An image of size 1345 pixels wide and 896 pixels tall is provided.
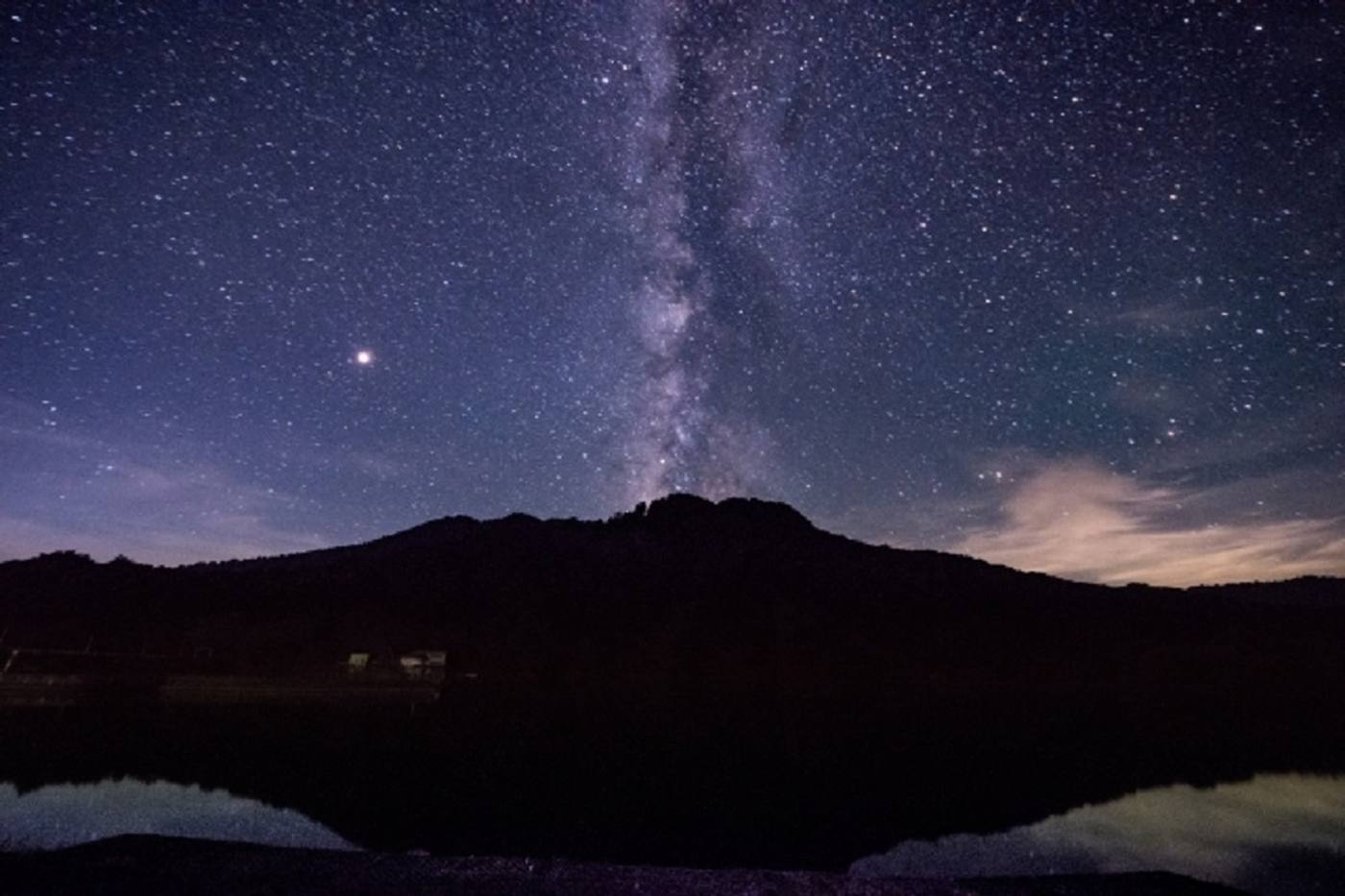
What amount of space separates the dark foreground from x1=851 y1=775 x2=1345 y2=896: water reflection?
4.70 meters

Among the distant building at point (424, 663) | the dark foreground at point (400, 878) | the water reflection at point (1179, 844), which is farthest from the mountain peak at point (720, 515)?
the dark foreground at point (400, 878)

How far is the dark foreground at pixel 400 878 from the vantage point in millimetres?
10086

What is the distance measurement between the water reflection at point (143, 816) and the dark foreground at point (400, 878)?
5.70 m

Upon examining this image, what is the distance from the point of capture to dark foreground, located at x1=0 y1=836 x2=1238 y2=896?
10.1m

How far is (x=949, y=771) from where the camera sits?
30453 mm

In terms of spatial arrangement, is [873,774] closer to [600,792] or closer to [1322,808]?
[600,792]

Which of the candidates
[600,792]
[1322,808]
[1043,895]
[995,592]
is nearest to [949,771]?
[1322,808]

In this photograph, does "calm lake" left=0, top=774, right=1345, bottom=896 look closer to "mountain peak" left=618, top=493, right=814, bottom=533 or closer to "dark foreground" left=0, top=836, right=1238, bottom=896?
"dark foreground" left=0, top=836, right=1238, bottom=896

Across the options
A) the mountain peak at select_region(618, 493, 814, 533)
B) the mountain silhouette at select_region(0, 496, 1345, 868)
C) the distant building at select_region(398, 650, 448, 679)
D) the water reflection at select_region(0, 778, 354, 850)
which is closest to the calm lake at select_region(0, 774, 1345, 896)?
the water reflection at select_region(0, 778, 354, 850)

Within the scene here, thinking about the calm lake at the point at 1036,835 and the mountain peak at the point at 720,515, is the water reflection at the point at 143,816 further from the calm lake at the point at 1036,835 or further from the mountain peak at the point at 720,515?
the mountain peak at the point at 720,515

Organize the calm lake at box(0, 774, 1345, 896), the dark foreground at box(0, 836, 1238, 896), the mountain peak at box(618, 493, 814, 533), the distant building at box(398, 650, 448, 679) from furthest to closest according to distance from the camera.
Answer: the mountain peak at box(618, 493, 814, 533), the distant building at box(398, 650, 448, 679), the calm lake at box(0, 774, 1345, 896), the dark foreground at box(0, 836, 1238, 896)

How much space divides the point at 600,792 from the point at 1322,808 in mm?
25222

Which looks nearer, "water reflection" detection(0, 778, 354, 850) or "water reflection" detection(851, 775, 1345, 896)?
"water reflection" detection(0, 778, 354, 850)

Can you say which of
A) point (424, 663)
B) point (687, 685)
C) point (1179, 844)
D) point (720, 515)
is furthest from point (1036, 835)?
point (720, 515)
